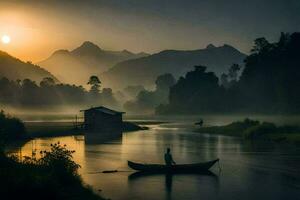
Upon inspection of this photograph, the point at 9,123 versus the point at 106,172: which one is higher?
the point at 9,123

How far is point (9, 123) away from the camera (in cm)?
7644

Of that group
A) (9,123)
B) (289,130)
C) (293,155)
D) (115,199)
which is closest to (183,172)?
(115,199)

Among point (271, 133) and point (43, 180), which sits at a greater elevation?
point (271, 133)

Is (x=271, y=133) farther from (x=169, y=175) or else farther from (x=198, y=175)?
(x=169, y=175)

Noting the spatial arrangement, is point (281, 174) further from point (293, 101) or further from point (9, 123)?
point (293, 101)

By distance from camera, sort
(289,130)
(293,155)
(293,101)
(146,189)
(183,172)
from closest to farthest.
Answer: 1. (146,189)
2. (183,172)
3. (293,155)
4. (289,130)
5. (293,101)

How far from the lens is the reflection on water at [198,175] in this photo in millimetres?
34906

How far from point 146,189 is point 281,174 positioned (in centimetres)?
1374

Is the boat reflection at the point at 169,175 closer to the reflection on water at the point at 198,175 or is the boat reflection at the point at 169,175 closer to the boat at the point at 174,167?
the reflection on water at the point at 198,175

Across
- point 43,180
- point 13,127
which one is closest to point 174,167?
point 43,180

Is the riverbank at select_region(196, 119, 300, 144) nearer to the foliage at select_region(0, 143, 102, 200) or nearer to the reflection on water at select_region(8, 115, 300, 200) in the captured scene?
the reflection on water at select_region(8, 115, 300, 200)

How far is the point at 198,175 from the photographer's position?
41812mm

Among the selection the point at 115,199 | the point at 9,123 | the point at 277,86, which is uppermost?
the point at 277,86

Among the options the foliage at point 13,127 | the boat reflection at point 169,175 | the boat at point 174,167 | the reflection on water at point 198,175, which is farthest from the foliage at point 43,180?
the foliage at point 13,127
